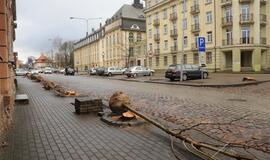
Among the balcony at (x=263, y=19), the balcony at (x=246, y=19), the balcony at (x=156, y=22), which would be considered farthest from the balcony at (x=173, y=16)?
the balcony at (x=263, y=19)

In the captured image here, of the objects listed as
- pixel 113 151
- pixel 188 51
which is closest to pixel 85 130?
pixel 113 151

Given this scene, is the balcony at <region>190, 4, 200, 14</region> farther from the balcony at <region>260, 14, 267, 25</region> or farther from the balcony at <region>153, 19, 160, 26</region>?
the balcony at <region>153, 19, 160, 26</region>

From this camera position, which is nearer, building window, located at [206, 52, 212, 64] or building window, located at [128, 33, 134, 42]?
building window, located at [206, 52, 212, 64]

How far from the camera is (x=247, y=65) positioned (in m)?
46.6

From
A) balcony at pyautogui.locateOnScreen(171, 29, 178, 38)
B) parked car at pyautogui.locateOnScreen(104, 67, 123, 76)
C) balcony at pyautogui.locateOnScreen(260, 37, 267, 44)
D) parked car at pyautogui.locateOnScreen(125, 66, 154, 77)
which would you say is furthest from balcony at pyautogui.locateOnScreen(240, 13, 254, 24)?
parked car at pyautogui.locateOnScreen(104, 67, 123, 76)

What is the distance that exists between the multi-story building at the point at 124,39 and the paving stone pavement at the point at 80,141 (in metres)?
62.7

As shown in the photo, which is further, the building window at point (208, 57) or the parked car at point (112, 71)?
the parked car at point (112, 71)

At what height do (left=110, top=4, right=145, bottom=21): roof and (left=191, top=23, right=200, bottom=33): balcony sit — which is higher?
(left=110, top=4, right=145, bottom=21): roof

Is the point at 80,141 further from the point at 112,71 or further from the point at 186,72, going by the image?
the point at 112,71

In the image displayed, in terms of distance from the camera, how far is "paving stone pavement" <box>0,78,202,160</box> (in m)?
5.05

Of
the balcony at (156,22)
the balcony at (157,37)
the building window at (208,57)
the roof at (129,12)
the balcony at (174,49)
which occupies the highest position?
the roof at (129,12)

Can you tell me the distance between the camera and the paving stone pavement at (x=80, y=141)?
5051 millimetres

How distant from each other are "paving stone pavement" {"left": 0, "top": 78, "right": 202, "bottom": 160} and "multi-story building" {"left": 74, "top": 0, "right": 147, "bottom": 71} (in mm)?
62710

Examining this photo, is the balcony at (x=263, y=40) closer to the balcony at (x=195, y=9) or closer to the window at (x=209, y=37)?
the window at (x=209, y=37)
